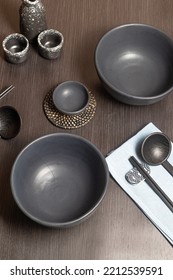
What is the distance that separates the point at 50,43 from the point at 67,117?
0.83 feet

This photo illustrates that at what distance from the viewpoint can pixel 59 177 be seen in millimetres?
930

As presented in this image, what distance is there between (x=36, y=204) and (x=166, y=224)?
312mm

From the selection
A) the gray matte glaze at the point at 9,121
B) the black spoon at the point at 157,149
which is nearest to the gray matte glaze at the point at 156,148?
the black spoon at the point at 157,149

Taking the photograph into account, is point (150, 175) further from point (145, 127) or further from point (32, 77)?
point (32, 77)

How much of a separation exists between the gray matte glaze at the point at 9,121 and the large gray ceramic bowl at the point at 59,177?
4.4 inches

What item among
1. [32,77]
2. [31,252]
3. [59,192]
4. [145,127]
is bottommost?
[31,252]

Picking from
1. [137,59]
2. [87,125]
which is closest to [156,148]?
[87,125]

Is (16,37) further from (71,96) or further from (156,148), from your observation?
(156,148)

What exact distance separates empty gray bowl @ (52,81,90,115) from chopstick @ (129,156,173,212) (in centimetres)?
20

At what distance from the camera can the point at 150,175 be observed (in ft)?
3.02

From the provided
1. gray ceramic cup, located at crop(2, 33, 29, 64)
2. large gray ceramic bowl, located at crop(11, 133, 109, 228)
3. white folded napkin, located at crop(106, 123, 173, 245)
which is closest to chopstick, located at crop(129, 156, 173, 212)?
white folded napkin, located at crop(106, 123, 173, 245)

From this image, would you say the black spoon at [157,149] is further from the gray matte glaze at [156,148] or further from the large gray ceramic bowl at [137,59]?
the large gray ceramic bowl at [137,59]

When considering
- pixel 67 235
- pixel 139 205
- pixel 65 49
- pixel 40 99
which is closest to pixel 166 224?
pixel 139 205

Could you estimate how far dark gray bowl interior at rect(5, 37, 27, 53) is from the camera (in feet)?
3.46
